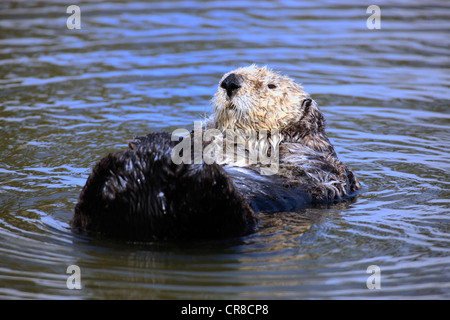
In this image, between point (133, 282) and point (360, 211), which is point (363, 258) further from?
point (133, 282)

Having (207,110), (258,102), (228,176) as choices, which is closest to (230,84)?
(258,102)

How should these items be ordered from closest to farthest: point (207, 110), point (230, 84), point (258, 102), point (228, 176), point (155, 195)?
point (155, 195) → point (228, 176) → point (230, 84) → point (258, 102) → point (207, 110)

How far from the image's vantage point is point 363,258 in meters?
4.11

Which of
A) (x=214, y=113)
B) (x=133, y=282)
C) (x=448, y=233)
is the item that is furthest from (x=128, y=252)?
(x=448, y=233)

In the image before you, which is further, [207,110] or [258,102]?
[207,110]

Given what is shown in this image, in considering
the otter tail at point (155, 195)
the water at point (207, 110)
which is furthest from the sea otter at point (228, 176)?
the water at point (207, 110)

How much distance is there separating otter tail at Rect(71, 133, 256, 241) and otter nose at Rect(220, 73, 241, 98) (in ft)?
3.93

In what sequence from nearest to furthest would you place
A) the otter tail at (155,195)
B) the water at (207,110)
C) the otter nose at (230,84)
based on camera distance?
the otter tail at (155,195) < the water at (207,110) < the otter nose at (230,84)

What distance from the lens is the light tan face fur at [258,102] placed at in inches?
198

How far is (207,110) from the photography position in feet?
20.7

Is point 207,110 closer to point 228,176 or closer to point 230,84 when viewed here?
point 230,84

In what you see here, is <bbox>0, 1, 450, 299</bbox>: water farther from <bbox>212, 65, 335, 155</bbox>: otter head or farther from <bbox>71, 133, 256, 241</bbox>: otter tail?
<bbox>212, 65, 335, 155</bbox>: otter head

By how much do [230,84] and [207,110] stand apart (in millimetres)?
1363

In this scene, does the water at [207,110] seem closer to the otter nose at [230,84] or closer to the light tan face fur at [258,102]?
the light tan face fur at [258,102]
